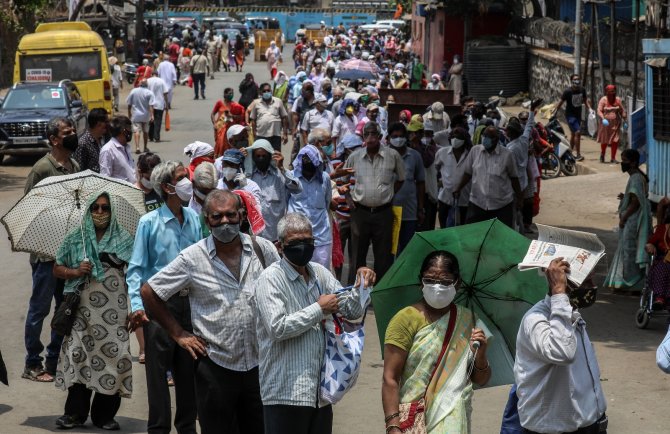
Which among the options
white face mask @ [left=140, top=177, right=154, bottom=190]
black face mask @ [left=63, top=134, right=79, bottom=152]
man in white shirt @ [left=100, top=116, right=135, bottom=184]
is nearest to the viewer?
white face mask @ [left=140, top=177, right=154, bottom=190]

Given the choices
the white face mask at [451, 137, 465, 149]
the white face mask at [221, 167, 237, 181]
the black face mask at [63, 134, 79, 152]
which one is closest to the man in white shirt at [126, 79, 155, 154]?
the white face mask at [451, 137, 465, 149]

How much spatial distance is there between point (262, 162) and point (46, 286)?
6.93ft

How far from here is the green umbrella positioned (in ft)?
19.0

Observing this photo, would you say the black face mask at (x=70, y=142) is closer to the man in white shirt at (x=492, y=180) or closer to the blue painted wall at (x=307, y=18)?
the man in white shirt at (x=492, y=180)

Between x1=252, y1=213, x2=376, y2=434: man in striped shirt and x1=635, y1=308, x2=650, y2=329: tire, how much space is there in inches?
243

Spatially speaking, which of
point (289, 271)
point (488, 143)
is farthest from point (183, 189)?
point (488, 143)

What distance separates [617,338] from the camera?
1099 centimetres

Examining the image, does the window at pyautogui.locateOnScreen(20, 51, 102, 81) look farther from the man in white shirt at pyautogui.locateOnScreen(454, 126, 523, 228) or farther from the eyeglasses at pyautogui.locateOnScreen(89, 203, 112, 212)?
the eyeglasses at pyautogui.locateOnScreen(89, 203, 112, 212)

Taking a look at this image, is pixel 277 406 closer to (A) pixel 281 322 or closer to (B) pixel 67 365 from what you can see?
(A) pixel 281 322

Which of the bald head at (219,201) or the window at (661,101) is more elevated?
the bald head at (219,201)

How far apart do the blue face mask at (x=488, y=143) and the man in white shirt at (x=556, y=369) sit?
23.8 feet

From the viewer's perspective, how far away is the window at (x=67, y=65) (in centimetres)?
2828

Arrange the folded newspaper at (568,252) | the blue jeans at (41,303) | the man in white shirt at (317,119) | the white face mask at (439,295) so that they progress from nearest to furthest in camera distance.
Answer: the folded newspaper at (568,252) < the white face mask at (439,295) < the blue jeans at (41,303) < the man in white shirt at (317,119)

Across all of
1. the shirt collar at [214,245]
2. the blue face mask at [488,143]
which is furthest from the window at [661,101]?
the shirt collar at [214,245]
